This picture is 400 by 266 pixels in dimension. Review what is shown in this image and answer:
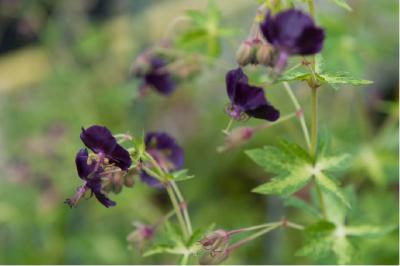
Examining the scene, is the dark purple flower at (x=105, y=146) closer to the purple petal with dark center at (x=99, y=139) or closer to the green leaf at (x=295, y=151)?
the purple petal with dark center at (x=99, y=139)

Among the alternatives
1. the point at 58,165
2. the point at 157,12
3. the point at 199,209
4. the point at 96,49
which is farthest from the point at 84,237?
the point at 157,12

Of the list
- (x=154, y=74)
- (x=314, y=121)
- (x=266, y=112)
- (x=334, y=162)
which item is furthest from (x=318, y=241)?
(x=154, y=74)

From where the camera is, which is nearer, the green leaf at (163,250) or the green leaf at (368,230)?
the green leaf at (163,250)

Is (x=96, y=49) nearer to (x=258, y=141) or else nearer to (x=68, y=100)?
(x=68, y=100)

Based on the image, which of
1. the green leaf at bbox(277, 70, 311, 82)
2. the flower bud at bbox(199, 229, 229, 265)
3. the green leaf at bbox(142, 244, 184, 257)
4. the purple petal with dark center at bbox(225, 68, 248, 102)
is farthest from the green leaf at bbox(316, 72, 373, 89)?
the green leaf at bbox(142, 244, 184, 257)

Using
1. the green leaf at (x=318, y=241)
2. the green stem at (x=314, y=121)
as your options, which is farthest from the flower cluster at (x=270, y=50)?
the green leaf at (x=318, y=241)

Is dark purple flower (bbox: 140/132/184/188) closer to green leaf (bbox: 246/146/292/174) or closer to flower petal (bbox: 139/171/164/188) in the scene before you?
flower petal (bbox: 139/171/164/188)

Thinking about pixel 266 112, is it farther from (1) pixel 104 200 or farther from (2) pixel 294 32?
(1) pixel 104 200
